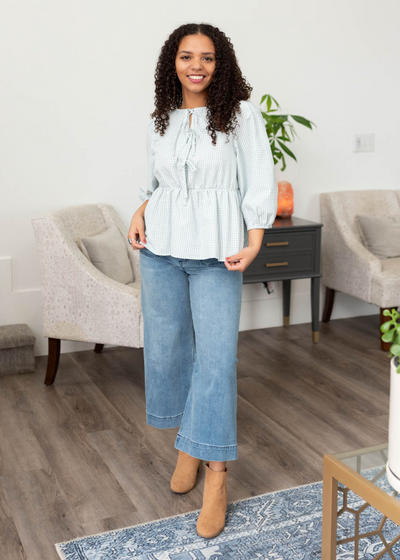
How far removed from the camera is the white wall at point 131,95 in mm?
3172

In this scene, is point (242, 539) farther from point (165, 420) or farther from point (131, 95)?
point (131, 95)

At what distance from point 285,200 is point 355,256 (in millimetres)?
511

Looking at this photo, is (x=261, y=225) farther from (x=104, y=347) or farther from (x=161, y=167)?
(x=104, y=347)

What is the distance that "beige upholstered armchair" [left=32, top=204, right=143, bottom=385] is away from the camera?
108 inches

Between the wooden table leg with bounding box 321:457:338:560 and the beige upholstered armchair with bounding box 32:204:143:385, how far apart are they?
59.5 inches

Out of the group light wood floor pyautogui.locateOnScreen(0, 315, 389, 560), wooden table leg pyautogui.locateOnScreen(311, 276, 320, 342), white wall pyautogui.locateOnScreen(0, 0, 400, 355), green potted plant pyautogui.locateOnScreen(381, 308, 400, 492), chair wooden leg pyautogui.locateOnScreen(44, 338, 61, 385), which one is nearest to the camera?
green potted plant pyautogui.locateOnScreen(381, 308, 400, 492)

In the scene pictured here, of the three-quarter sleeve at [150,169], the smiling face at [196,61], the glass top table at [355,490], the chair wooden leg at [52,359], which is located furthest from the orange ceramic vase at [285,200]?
the glass top table at [355,490]

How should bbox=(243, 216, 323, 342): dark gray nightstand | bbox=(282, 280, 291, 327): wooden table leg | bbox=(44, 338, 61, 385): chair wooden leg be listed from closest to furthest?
bbox=(44, 338, 61, 385): chair wooden leg → bbox=(243, 216, 323, 342): dark gray nightstand → bbox=(282, 280, 291, 327): wooden table leg

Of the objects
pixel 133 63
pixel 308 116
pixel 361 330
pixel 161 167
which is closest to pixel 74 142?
pixel 133 63

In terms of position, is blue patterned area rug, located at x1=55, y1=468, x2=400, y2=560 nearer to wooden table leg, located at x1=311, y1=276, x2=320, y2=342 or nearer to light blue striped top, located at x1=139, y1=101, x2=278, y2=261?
light blue striped top, located at x1=139, y1=101, x2=278, y2=261

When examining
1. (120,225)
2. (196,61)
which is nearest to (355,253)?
(120,225)

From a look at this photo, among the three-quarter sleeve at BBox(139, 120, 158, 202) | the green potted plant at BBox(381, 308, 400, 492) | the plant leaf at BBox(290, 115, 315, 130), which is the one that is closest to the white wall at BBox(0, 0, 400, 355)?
the plant leaf at BBox(290, 115, 315, 130)

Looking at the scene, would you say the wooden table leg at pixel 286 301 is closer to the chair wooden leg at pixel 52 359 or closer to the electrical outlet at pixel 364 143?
the electrical outlet at pixel 364 143

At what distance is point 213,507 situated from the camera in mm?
1788
